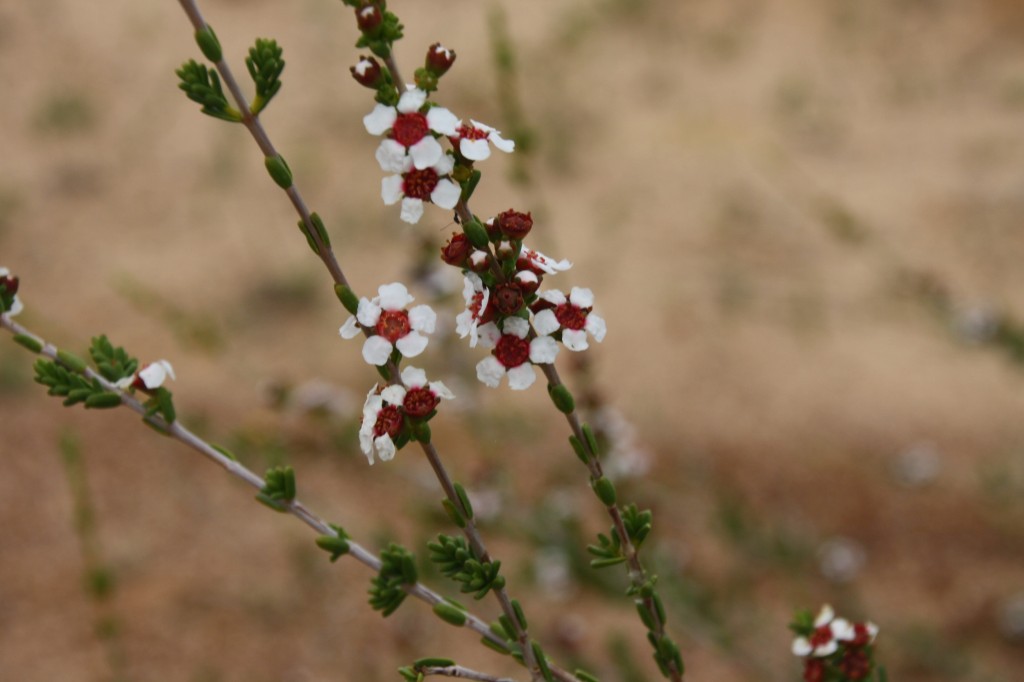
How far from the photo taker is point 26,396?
491 cm

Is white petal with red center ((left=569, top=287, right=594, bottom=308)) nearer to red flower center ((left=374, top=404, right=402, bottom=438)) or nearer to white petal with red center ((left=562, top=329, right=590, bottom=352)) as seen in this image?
white petal with red center ((left=562, top=329, right=590, bottom=352))

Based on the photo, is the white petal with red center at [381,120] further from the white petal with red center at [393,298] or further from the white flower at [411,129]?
the white petal with red center at [393,298]

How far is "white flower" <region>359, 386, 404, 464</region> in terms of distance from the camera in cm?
124

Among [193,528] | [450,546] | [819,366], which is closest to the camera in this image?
[450,546]

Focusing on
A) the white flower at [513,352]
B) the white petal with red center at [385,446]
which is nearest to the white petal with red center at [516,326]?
the white flower at [513,352]

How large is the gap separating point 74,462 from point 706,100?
658 centimetres

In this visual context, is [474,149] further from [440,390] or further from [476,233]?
[440,390]

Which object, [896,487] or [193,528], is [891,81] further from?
[193,528]

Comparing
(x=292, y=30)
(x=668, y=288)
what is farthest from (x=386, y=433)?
(x=292, y=30)

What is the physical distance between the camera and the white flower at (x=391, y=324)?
123 centimetres

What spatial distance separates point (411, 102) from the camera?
117 cm

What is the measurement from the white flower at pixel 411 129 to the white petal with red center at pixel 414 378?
26 cm

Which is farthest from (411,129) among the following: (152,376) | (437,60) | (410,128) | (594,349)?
(594,349)

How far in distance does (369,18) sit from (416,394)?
46 cm
